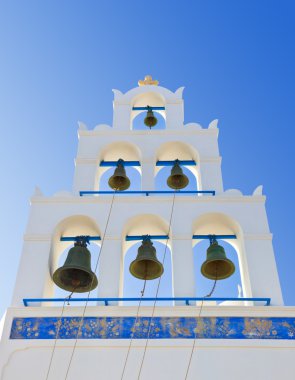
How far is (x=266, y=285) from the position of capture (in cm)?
834

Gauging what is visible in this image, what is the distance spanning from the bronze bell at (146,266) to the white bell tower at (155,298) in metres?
0.28

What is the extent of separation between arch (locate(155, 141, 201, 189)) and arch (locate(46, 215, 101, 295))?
2.12 m

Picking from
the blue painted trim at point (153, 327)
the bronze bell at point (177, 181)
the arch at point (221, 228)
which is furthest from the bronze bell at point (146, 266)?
the bronze bell at point (177, 181)

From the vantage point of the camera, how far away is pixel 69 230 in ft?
31.1

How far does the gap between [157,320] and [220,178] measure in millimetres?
3545

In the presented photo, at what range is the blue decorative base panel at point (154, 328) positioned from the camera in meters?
7.59

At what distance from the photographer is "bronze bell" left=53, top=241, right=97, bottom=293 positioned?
803 centimetres

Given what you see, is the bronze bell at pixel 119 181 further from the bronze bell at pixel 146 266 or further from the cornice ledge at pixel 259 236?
the cornice ledge at pixel 259 236

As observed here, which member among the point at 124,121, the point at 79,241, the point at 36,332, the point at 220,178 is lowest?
the point at 36,332

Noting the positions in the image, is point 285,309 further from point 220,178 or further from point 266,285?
point 220,178

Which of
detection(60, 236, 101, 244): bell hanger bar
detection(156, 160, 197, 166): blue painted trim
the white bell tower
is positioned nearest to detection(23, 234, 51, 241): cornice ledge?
the white bell tower

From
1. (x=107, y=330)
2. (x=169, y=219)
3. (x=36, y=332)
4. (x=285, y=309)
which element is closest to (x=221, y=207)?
(x=169, y=219)
